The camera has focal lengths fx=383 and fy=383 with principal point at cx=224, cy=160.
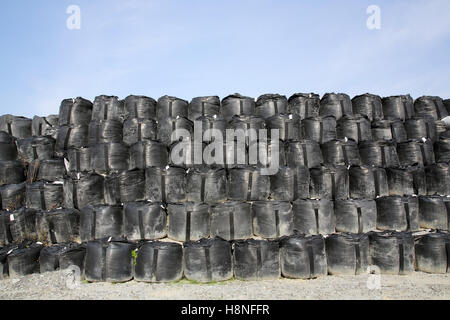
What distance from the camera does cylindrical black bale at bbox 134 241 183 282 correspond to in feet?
19.0

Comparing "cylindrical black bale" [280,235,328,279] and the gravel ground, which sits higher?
"cylindrical black bale" [280,235,328,279]

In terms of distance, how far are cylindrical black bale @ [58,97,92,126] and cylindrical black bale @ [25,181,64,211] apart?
5.57ft

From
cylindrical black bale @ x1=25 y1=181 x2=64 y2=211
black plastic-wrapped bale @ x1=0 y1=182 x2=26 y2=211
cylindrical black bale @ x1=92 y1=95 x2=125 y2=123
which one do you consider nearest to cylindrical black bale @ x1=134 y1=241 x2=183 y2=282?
cylindrical black bale @ x1=25 y1=181 x2=64 y2=211

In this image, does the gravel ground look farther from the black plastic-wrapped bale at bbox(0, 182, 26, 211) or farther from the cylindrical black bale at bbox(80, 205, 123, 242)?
the black plastic-wrapped bale at bbox(0, 182, 26, 211)

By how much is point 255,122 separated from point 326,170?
5.55 ft

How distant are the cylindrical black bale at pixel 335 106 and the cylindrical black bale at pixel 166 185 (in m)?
3.58

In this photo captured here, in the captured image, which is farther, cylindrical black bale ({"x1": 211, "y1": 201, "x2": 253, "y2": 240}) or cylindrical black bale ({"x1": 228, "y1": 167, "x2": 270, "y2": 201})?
cylindrical black bale ({"x1": 228, "y1": 167, "x2": 270, "y2": 201})

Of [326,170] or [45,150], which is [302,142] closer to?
[326,170]

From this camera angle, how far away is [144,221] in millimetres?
6305

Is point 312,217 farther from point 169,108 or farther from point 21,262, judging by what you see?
point 21,262

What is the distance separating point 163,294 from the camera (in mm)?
5359

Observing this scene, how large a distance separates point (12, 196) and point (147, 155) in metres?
2.69

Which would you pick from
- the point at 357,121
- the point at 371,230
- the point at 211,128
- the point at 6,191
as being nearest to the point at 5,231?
the point at 6,191
